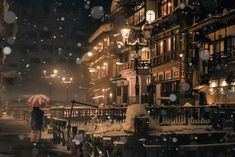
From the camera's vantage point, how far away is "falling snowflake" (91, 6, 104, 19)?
7381 cm

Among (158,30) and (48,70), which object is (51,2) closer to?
(48,70)

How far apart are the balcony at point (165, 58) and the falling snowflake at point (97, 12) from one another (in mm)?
33019

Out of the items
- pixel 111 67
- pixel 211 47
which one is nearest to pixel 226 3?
pixel 211 47

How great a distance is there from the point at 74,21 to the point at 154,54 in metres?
50.8

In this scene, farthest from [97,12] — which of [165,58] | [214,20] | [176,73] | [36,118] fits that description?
[36,118]

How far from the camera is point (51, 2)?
296ft

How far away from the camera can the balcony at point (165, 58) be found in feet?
124

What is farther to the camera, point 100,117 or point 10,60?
point 10,60

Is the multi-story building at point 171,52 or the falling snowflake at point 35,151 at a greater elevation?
the multi-story building at point 171,52

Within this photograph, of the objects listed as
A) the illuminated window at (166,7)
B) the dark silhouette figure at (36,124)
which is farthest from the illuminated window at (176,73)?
the dark silhouette figure at (36,124)

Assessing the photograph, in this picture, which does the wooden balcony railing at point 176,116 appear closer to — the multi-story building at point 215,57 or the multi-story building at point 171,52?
the multi-story building at point 215,57

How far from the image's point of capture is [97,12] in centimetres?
7669

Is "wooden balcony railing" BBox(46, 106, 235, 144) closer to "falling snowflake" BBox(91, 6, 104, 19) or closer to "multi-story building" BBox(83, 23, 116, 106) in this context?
"multi-story building" BBox(83, 23, 116, 106)

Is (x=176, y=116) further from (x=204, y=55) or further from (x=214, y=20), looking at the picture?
(x=204, y=55)
